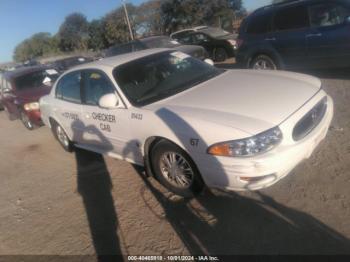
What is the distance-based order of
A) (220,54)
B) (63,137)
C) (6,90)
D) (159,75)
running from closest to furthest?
(159,75), (63,137), (6,90), (220,54)

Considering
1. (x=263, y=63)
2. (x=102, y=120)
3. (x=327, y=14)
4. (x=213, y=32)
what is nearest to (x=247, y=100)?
(x=102, y=120)

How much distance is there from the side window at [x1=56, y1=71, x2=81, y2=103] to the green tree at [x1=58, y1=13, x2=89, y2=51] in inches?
2061

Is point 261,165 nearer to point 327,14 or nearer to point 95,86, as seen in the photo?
point 95,86

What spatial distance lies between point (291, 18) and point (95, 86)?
4972 millimetres

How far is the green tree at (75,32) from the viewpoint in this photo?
5601 centimetres

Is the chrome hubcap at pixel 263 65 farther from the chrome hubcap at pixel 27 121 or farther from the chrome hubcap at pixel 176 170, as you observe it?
the chrome hubcap at pixel 27 121

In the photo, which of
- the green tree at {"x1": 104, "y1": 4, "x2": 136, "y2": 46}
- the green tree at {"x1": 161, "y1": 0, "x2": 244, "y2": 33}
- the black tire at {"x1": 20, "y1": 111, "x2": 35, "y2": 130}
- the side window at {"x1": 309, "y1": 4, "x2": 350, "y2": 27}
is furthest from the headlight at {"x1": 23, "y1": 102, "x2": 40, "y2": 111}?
the green tree at {"x1": 104, "y1": 4, "x2": 136, "y2": 46}

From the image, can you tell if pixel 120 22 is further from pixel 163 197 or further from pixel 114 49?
pixel 163 197

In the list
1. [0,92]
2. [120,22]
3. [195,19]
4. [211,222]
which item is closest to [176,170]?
[211,222]

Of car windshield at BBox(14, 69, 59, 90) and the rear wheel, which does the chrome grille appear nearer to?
the rear wheel

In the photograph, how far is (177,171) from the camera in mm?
3807

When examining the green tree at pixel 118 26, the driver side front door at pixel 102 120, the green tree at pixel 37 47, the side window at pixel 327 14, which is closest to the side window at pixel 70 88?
the driver side front door at pixel 102 120

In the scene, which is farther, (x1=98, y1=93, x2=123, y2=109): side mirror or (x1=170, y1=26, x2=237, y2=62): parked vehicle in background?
(x1=170, y1=26, x2=237, y2=62): parked vehicle in background

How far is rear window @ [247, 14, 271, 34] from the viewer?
7.89 meters
